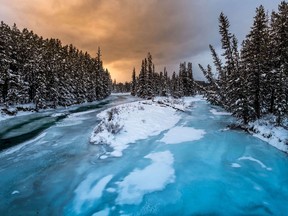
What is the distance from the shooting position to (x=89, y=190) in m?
9.02

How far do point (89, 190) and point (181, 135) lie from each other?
33.6 feet

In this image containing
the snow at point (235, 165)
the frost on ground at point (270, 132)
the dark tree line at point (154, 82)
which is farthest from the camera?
the dark tree line at point (154, 82)

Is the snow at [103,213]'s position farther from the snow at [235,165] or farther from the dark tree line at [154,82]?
the dark tree line at [154,82]

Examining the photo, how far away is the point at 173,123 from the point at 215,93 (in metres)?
21.1

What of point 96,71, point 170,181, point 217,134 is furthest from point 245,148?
point 96,71

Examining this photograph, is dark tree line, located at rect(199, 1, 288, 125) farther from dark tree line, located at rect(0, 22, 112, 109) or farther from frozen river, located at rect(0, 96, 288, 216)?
dark tree line, located at rect(0, 22, 112, 109)

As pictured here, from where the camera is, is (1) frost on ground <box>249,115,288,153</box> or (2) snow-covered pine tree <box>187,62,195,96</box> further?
(2) snow-covered pine tree <box>187,62,195,96</box>

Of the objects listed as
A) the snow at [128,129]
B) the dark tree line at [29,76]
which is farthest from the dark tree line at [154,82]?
the snow at [128,129]

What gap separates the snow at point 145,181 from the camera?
8500mm

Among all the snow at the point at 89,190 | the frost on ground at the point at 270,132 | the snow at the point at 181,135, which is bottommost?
the snow at the point at 89,190

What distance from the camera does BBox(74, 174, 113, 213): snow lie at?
8.20m

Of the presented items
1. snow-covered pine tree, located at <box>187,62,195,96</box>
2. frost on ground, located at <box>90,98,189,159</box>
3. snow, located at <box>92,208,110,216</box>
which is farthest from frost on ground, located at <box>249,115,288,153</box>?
snow-covered pine tree, located at <box>187,62,195,96</box>

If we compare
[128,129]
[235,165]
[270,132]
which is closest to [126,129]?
[128,129]

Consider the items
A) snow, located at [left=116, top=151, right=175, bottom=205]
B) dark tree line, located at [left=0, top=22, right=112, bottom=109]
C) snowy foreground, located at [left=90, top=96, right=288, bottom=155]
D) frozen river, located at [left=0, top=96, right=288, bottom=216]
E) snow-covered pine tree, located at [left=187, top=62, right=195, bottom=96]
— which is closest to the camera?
frozen river, located at [left=0, top=96, right=288, bottom=216]
